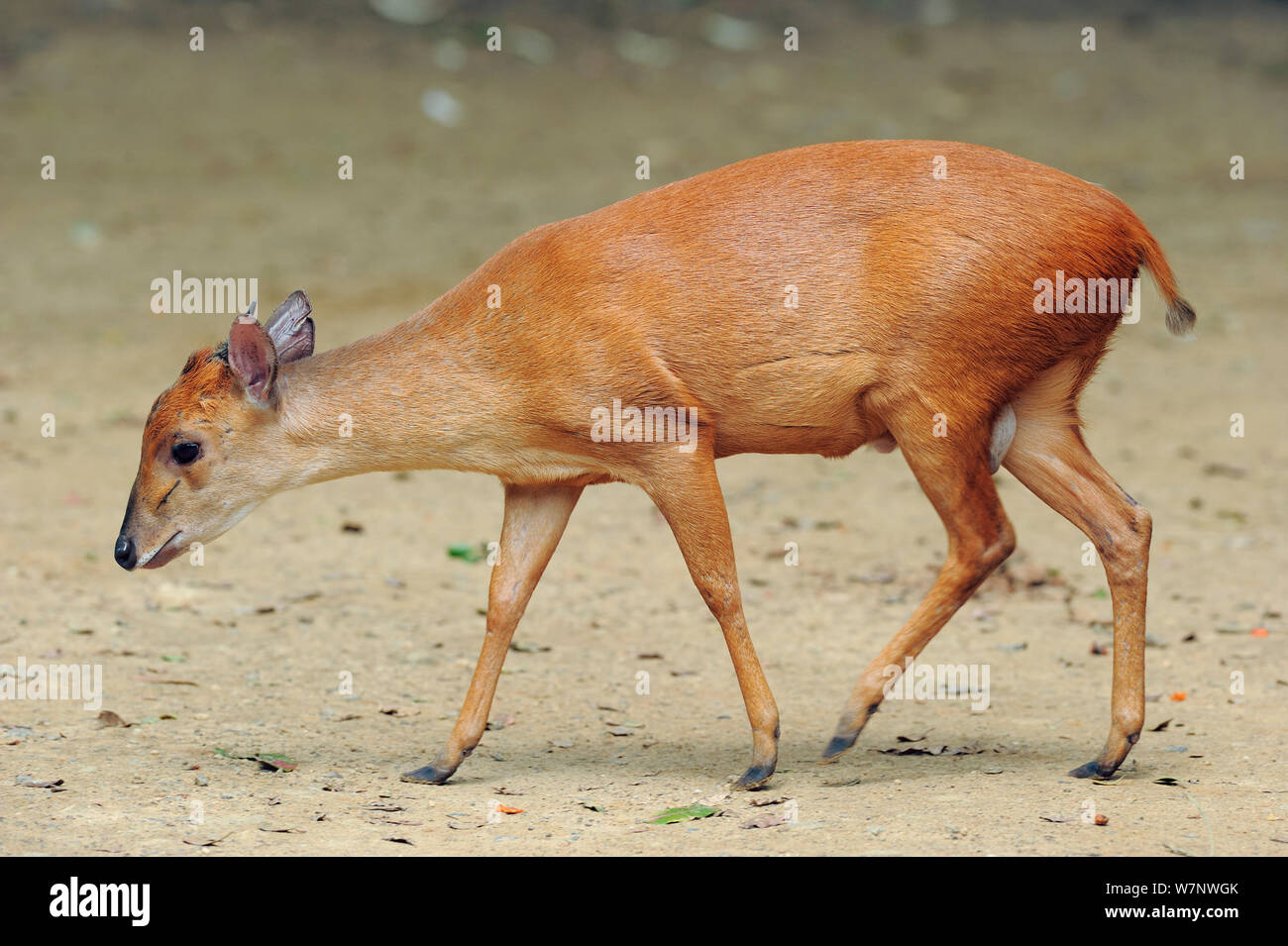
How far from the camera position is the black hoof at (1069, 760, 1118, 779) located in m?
5.31

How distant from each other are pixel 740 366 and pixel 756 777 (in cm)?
140

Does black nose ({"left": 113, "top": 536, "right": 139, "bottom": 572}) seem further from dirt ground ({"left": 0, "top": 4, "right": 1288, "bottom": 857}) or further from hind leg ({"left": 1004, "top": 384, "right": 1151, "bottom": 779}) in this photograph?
hind leg ({"left": 1004, "top": 384, "right": 1151, "bottom": 779})

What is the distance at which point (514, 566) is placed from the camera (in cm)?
570

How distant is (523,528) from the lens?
18.7 ft

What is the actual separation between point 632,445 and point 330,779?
5.16ft

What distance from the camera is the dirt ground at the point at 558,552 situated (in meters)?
5.12

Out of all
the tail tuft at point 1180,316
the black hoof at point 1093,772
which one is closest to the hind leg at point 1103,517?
the black hoof at point 1093,772

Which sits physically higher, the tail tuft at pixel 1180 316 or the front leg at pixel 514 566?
the tail tuft at pixel 1180 316

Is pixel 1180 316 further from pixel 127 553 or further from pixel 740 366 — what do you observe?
pixel 127 553

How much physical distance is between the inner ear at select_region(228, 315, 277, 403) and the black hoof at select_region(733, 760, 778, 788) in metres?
2.07

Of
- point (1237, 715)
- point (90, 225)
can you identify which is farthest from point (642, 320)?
point (90, 225)

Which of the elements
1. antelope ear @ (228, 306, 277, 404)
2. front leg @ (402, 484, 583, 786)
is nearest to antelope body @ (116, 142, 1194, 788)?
antelope ear @ (228, 306, 277, 404)

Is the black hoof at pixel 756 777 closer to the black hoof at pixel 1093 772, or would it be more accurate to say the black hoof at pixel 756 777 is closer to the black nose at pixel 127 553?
the black hoof at pixel 1093 772

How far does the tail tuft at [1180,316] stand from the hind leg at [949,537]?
79 centimetres
